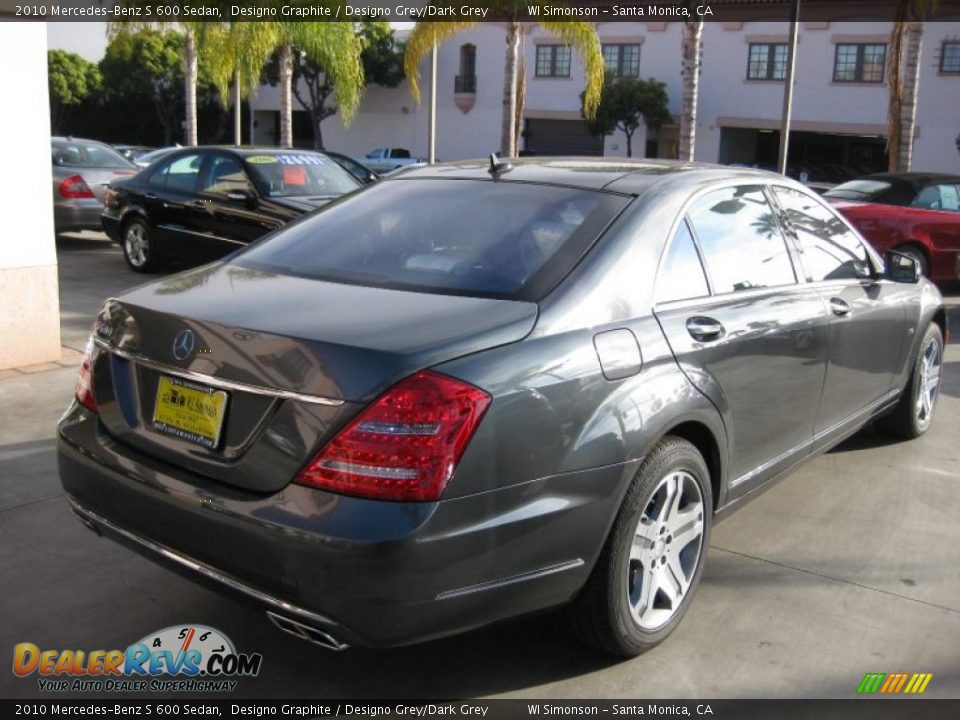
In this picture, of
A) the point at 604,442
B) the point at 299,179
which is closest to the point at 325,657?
the point at 604,442

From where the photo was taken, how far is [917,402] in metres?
5.79

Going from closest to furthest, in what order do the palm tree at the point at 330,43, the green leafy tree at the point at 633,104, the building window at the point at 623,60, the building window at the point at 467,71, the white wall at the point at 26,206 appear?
the white wall at the point at 26,206 < the palm tree at the point at 330,43 < the green leafy tree at the point at 633,104 < the building window at the point at 623,60 < the building window at the point at 467,71

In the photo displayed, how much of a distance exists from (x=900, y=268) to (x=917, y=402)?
3.21ft

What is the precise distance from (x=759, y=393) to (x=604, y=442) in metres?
1.13

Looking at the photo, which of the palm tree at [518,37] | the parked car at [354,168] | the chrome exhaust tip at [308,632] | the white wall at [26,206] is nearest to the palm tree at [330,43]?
the palm tree at [518,37]

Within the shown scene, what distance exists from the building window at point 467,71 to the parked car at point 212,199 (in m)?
33.4

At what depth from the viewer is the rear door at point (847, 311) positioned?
4.44m

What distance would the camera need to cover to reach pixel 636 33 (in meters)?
38.3

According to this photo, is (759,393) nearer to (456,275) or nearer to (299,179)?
(456,275)

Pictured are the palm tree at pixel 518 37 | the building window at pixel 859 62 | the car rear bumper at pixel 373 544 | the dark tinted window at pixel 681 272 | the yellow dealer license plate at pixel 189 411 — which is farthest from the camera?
the building window at pixel 859 62

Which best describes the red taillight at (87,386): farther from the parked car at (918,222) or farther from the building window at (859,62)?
the building window at (859,62)

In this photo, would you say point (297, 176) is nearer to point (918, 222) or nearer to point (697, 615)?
point (918, 222)

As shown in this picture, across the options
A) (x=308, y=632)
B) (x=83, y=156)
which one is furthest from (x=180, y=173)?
(x=308, y=632)

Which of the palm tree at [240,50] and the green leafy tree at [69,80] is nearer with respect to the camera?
the palm tree at [240,50]
